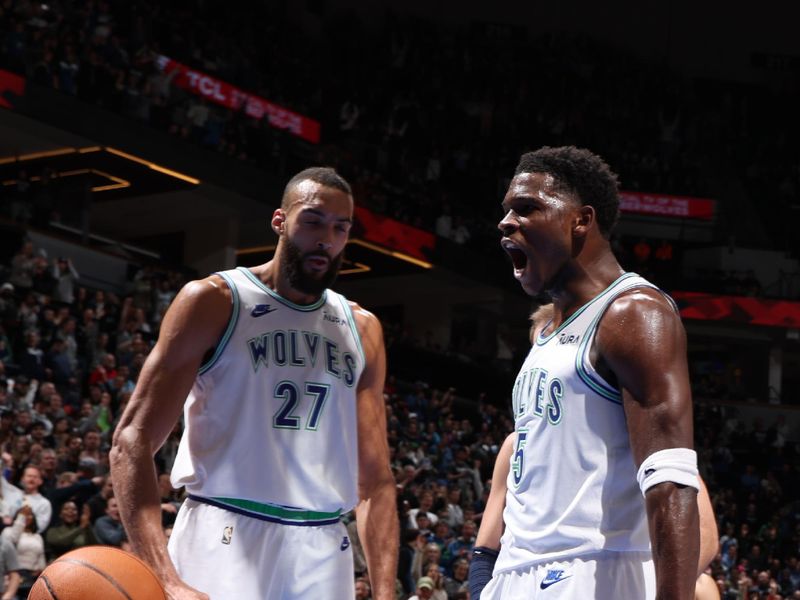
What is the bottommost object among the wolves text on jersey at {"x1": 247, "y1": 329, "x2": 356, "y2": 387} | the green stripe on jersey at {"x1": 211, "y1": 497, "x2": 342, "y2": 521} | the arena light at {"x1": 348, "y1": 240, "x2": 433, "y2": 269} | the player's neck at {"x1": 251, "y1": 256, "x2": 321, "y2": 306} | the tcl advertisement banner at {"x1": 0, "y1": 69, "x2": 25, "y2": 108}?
the green stripe on jersey at {"x1": 211, "y1": 497, "x2": 342, "y2": 521}

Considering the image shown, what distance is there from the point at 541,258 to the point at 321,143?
27.0 m

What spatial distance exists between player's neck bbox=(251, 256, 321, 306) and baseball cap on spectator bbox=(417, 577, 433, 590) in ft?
29.7

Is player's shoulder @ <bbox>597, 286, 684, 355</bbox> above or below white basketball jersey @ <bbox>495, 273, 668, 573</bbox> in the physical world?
above

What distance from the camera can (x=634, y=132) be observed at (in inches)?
1464

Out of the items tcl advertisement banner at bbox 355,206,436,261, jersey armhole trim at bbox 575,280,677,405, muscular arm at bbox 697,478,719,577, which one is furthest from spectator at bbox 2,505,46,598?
tcl advertisement banner at bbox 355,206,436,261

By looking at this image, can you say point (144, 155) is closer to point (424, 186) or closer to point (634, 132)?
point (424, 186)

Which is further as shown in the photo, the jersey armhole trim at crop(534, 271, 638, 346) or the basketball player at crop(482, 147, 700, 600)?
the jersey armhole trim at crop(534, 271, 638, 346)

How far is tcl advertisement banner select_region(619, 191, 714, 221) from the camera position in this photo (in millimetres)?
35438

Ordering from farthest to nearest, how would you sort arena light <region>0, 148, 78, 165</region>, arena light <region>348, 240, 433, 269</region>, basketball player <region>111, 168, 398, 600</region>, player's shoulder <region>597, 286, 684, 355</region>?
arena light <region>348, 240, 433, 269</region>, arena light <region>0, 148, 78, 165</region>, basketball player <region>111, 168, 398, 600</region>, player's shoulder <region>597, 286, 684, 355</region>

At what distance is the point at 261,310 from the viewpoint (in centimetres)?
442

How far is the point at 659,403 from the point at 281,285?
6.14 feet

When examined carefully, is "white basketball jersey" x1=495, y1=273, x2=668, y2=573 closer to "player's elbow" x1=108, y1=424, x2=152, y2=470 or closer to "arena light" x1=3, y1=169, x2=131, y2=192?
"player's elbow" x1=108, y1=424, x2=152, y2=470

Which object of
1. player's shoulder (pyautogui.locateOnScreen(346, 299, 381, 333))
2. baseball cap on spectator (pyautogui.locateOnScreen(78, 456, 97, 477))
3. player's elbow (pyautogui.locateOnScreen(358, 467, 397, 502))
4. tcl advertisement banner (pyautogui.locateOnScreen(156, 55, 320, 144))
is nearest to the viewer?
player's elbow (pyautogui.locateOnScreen(358, 467, 397, 502))

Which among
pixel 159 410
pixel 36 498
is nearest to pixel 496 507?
pixel 159 410
